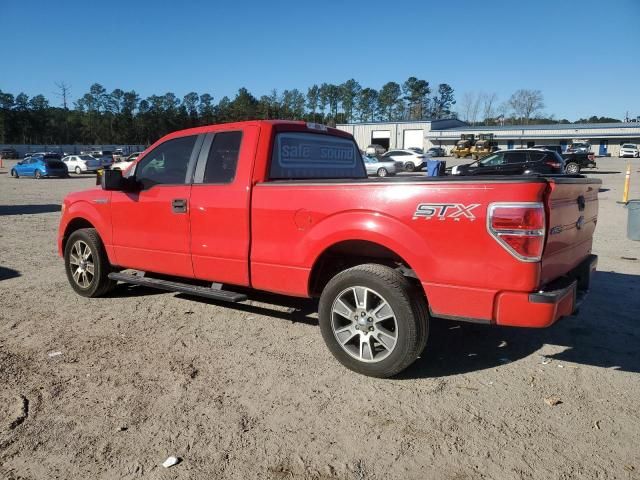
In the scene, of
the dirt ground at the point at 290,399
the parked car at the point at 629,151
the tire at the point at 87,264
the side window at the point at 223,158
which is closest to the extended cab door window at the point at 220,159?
the side window at the point at 223,158

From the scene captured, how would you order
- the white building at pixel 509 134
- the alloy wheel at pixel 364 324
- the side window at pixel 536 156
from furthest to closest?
the white building at pixel 509 134, the side window at pixel 536 156, the alloy wheel at pixel 364 324

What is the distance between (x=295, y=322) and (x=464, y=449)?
7.98ft

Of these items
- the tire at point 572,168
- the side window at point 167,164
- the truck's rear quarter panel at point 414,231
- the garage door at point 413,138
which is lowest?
the tire at point 572,168

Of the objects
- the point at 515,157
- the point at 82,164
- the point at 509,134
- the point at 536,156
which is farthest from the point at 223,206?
the point at 509,134

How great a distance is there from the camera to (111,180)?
4996 mm

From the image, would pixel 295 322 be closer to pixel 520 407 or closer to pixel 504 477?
pixel 520 407

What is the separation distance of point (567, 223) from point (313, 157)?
8.06ft

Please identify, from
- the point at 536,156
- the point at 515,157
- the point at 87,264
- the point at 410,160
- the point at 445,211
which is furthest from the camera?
the point at 410,160

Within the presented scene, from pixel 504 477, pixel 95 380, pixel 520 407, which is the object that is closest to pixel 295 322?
pixel 95 380

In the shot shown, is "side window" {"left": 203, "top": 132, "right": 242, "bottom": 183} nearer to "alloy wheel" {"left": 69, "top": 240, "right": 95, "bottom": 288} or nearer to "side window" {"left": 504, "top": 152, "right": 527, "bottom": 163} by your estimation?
"alloy wheel" {"left": 69, "top": 240, "right": 95, "bottom": 288}

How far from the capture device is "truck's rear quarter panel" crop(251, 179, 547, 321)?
3102mm

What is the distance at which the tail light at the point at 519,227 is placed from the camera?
298 cm

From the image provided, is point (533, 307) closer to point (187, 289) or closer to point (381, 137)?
point (187, 289)

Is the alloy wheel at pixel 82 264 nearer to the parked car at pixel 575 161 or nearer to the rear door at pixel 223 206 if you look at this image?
the rear door at pixel 223 206
